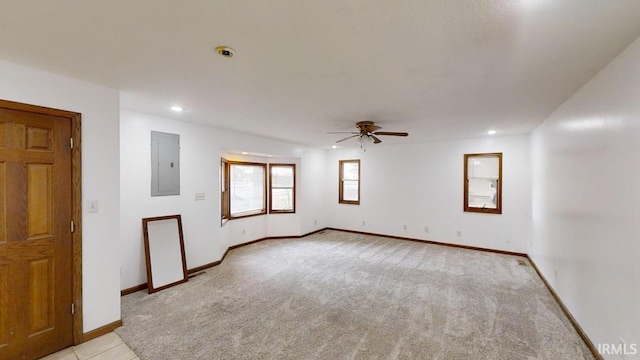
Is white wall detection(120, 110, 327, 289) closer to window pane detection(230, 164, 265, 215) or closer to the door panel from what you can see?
window pane detection(230, 164, 265, 215)

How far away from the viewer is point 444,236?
19.6 feet

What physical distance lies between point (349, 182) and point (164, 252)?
497cm

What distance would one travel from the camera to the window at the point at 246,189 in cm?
584

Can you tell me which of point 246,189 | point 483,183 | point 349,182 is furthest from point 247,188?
point 483,183

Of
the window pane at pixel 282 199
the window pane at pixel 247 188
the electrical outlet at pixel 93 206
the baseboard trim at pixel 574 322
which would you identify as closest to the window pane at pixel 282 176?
the window pane at pixel 282 199

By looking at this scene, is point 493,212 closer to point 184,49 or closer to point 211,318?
point 211,318

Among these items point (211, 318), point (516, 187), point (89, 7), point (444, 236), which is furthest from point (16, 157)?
point (516, 187)

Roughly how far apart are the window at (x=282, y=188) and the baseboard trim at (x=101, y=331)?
4108mm

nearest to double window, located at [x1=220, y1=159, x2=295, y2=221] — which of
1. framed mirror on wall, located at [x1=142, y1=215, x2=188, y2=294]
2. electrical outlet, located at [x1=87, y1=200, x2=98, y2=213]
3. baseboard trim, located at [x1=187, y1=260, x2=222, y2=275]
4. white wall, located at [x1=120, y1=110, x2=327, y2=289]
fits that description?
white wall, located at [x1=120, y1=110, x2=327, y2=289]

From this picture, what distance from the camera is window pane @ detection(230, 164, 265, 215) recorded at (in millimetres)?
5898

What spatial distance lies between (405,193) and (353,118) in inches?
135

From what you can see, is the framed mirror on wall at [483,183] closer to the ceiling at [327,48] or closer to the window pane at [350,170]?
the ceiling at [327,48]
